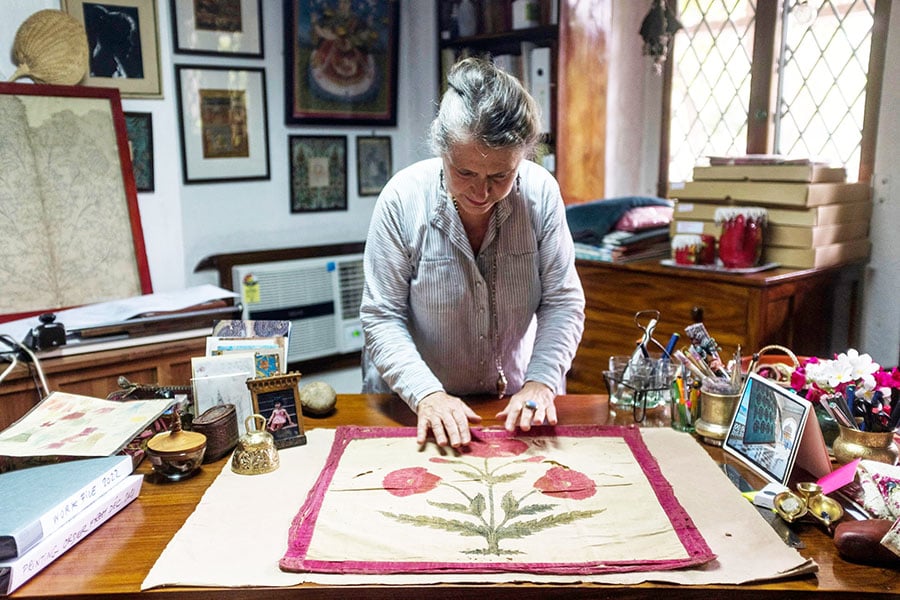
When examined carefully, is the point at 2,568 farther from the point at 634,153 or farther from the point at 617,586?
the point at 634,153

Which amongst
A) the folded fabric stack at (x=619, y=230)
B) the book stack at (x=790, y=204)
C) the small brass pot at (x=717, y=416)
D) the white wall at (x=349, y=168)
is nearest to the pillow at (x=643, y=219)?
the folded fabric stack at (x=619, y=230)

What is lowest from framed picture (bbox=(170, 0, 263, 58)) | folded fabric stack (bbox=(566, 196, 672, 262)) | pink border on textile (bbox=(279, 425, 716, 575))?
pink border on textile (bbox=(279, 425, 716, 575))

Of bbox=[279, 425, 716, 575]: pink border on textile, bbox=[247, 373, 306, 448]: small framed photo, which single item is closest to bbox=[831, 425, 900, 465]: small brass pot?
bbox=[279, 425, 716, 575]: pink border on textile

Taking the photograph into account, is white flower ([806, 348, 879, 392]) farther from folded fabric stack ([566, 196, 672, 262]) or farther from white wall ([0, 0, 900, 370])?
white wall ([0, 0, 900, 370])

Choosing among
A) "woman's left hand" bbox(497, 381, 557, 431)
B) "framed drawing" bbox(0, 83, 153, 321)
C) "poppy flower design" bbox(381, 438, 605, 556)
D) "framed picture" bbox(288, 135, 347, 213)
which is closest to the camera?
"poppy flower design" bbox(381, 438, 605, 556)

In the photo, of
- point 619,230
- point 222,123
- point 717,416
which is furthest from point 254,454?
point 222,123

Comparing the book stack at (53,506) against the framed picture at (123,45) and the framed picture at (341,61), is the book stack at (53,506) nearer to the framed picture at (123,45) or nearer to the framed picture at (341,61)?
the framed picture at (123,45)

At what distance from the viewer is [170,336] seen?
7.16 ft

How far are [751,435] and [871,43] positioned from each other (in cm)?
204

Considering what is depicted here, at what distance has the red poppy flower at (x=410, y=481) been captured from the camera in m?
1.24

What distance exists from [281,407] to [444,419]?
1.02 ft

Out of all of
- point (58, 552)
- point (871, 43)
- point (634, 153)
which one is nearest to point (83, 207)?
point (58, 552)

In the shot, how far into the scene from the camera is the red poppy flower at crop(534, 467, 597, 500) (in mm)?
1232

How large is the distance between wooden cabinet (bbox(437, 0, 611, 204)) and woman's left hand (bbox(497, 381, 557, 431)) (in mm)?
1867
